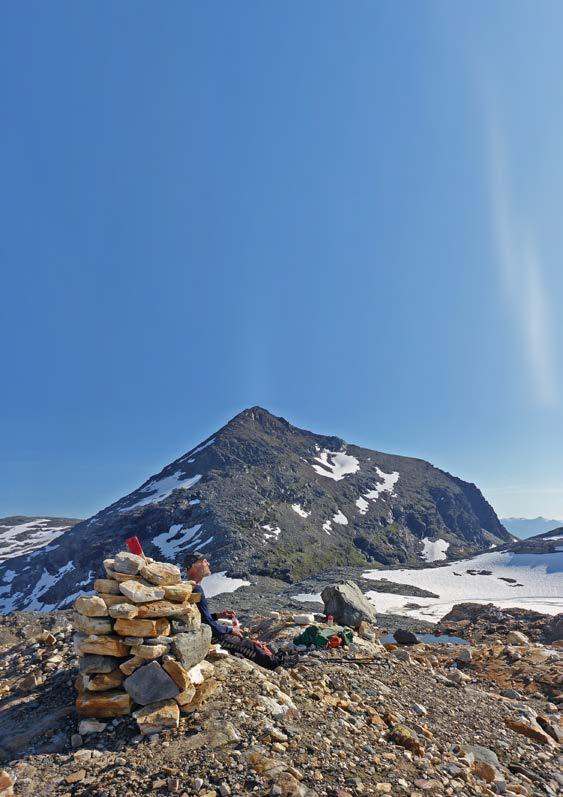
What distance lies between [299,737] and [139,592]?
3.52 meters

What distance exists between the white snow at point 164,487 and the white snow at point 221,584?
45.0 metres

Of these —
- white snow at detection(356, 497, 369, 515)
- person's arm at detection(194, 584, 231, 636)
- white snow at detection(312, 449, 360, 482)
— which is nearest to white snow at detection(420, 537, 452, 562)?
white snow at detection(356, 497, 369, 515)

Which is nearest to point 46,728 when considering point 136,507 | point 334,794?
point 334,794

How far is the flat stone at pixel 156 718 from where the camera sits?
7.12m

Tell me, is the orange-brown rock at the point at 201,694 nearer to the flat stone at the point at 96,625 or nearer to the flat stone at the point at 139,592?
the flat stone at the point at 139,592

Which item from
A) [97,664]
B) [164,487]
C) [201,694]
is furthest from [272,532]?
[97,664]

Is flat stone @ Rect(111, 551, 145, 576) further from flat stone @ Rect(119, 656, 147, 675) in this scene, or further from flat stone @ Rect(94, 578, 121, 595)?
flat stone @ Rect(119, 656, 147, 675)

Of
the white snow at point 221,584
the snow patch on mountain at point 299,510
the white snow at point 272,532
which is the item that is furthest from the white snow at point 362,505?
the white snow at point 221,584

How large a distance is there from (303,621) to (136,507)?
108 meters

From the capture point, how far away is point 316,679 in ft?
32.2

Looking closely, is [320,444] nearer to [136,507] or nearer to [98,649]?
[136,507]

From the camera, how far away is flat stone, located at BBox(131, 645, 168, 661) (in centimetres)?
782

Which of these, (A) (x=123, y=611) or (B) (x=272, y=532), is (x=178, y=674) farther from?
(B) (x=272, y=532)

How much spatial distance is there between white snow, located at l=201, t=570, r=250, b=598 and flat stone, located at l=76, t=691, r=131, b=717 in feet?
188
